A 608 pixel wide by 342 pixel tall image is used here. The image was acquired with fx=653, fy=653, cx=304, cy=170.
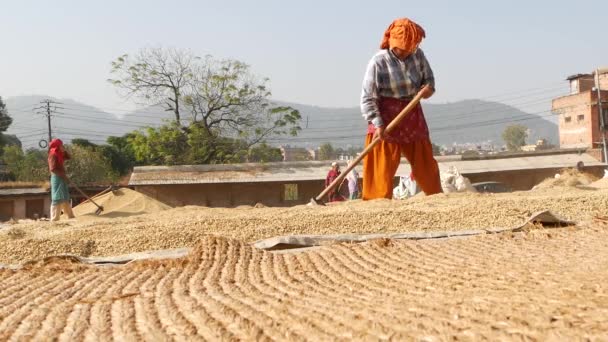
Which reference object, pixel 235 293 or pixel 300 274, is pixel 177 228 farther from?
pixel 235 293

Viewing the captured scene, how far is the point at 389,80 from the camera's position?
5129mm

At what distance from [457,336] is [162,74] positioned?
28179 mm

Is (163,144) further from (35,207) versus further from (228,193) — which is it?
(228,193)

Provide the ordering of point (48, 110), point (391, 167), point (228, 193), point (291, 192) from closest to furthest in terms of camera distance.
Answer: point (391, 167)
point (228, 193)
point (291, 192)
point (48, 110)

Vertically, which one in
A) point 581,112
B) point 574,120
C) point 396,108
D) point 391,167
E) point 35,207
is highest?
point 581,112

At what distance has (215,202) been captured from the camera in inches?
670

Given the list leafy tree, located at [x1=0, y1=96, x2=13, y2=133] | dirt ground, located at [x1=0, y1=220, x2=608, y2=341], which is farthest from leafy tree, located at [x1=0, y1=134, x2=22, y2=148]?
dirt ground, located at [x1=0, y1=220, x2=608, y2=341]

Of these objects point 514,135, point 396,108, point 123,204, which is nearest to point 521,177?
point 123,204

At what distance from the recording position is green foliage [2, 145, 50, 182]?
103 feet

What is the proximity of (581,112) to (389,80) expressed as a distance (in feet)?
118

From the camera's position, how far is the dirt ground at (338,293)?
133cm

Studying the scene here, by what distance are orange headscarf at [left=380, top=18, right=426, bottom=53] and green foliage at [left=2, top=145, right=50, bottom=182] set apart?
28350mm

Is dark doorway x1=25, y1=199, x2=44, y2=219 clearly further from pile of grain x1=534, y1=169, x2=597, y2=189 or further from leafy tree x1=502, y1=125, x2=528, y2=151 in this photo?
leafy tree x1=502, y1=125, x2=528, y2=151

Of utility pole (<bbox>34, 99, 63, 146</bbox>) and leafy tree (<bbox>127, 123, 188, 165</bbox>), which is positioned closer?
leafy tree (<bbox>127, 123, 188, 165</bbox>)
